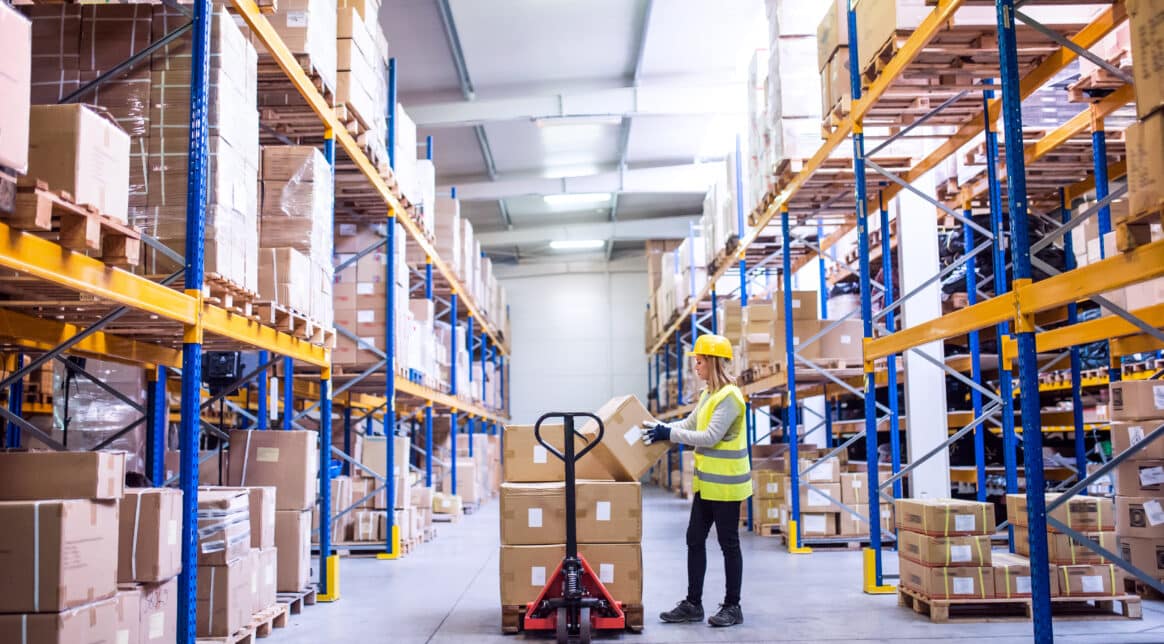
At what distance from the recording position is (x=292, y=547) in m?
7.10

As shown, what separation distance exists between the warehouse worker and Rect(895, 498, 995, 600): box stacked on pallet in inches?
50.5

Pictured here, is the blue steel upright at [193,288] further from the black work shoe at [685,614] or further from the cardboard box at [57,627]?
the black work shoe at [685,614]

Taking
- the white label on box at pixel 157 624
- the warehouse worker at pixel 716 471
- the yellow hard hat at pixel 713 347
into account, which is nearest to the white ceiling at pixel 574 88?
the yellow hard hat at pixel 713 347

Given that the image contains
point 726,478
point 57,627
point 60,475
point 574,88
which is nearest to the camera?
point 57,627

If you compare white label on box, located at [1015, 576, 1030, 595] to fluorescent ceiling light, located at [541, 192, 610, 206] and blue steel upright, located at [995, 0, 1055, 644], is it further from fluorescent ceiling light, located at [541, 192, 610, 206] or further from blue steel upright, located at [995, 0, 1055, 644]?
fluorescent ceiling light, located at [541, 192, 610, 206]

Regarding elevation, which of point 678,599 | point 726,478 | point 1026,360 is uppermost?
point 1026,360

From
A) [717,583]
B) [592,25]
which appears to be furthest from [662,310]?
[717,583]

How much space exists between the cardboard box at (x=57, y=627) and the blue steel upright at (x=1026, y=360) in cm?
408

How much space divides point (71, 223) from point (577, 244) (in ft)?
76.2

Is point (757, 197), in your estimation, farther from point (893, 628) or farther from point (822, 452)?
point (893, 628)

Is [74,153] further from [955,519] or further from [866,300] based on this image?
[866,300]

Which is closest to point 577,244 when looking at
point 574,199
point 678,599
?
point 574,199

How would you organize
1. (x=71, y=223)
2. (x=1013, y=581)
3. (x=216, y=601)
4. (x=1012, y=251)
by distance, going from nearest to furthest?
1. (x=71, y=223)
2. (x=1012, y=251)
3. (x=216, y=601)
4. (x=1013, y=581)

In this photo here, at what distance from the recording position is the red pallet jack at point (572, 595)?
5.76 metres
